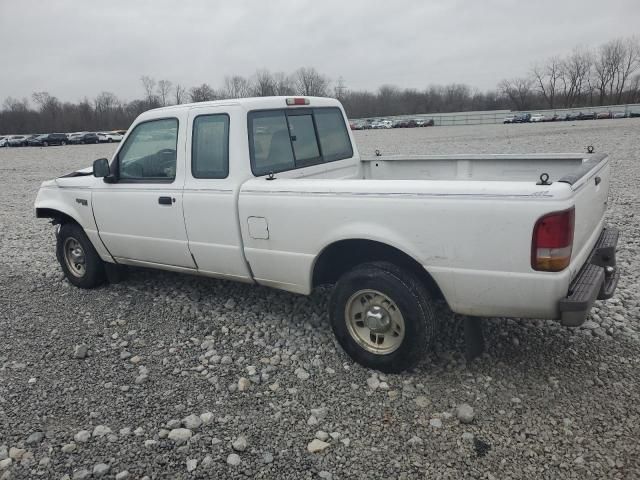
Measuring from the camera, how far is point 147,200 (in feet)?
16.3

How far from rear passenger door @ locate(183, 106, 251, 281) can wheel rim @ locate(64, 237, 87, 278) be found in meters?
2.04

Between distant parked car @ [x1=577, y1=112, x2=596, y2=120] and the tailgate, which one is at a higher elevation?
the tailgate

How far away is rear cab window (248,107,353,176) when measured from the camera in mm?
4566

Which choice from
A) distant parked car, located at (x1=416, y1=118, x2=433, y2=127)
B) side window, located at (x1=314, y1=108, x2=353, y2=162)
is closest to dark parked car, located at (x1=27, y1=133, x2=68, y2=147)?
distant parked car, located at (x1=416, y1=118, x2=433, y2=127)

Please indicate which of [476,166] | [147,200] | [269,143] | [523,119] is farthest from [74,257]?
[523,119]

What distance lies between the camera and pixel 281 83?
112188mm

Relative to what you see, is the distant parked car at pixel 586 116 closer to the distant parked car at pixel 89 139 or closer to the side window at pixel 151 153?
the distant parked car at pixel 89 139

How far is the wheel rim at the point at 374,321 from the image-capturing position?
3.77 metres

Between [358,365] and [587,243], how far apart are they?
1.91 meters

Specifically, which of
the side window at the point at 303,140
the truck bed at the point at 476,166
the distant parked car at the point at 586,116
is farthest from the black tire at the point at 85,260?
the distant parked car at the point at 586,116

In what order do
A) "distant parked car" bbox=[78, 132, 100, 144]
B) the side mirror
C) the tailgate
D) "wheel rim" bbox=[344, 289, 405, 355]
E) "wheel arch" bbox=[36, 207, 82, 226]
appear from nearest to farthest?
1. the tailgate
2. "wheel rim" bbox=[344, 289, 405, 355]
3. the side mirror
4. "wheel arch" bbox=[36, 207, 82, 226]
5. "distant parked car" bbox=[78, 132, 100, 144]

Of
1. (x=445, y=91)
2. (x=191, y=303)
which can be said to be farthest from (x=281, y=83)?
(x=191, y=303)

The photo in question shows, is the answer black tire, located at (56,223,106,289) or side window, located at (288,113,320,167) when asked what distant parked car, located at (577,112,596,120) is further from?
black tire, located at (56,223,106,289)

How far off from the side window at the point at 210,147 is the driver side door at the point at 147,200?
15 cm
